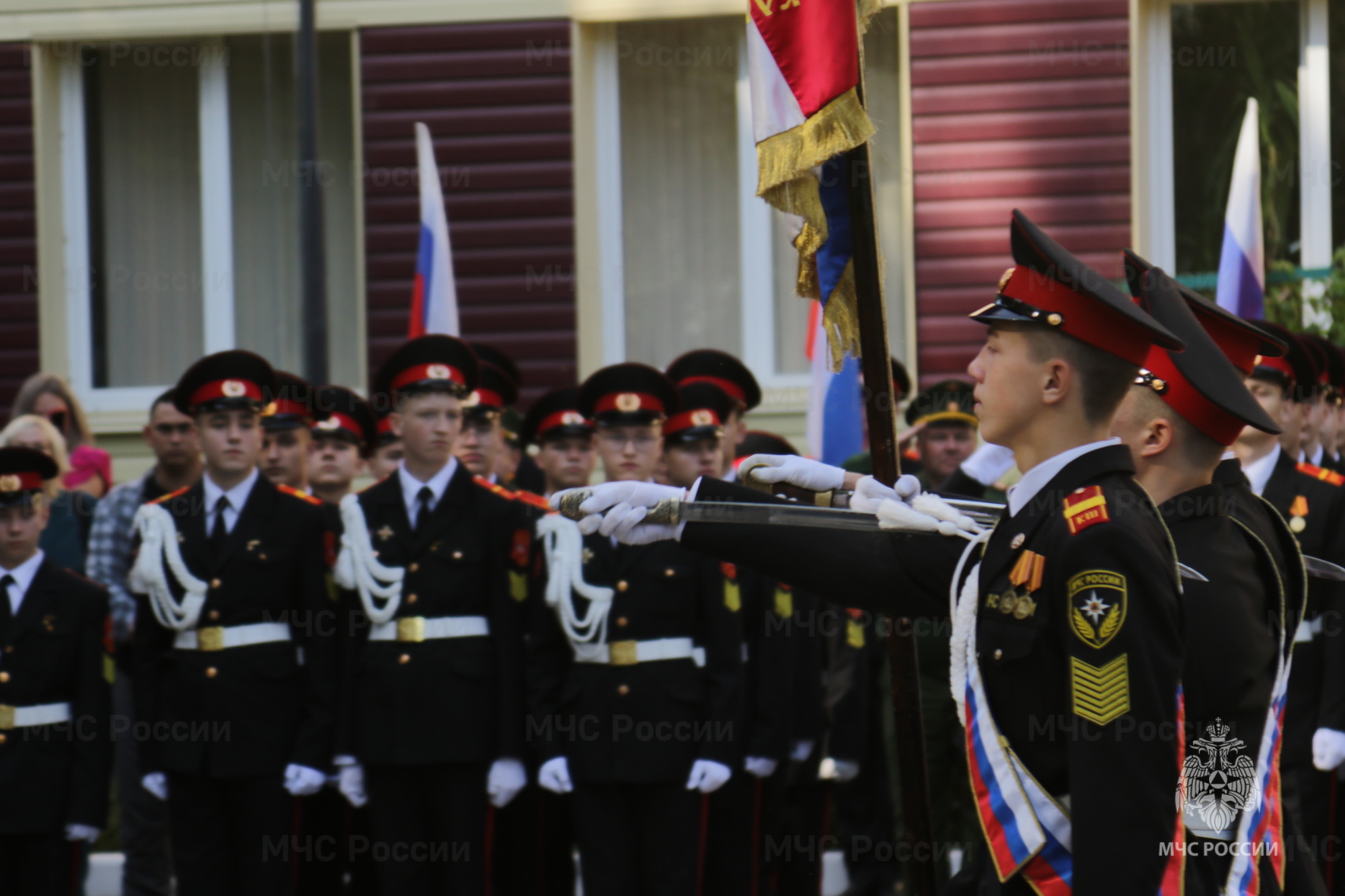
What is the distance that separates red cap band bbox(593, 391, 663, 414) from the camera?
582 centimetres

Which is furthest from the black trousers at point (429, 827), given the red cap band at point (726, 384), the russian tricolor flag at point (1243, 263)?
the russian tricolor flag at point (1243, 263)

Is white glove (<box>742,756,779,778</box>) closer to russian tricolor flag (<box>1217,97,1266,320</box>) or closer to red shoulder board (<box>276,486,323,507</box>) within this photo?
red shoulder board (<box>276,486,323,507</box>)

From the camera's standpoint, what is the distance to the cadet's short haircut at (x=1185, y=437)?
2969 mm

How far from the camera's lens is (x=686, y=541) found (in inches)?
109

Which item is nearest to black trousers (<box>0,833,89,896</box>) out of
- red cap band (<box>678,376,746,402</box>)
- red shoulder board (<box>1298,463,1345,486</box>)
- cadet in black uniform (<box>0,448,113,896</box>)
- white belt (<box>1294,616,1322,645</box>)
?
cadet in black uniform (<box>0,448,113,896</box>)

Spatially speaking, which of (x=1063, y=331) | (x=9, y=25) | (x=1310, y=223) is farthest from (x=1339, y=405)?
(x=9, y=25)

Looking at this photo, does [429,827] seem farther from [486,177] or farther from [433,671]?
[486,177]

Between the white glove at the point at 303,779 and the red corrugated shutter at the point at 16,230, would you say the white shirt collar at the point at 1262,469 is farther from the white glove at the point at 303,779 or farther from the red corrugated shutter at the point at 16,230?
the red corrugated shutter at the point at 16,230

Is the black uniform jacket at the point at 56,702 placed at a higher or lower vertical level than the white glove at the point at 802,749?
higher

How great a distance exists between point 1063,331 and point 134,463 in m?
8.37

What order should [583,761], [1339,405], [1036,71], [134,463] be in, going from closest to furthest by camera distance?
[583,761] → [1339,405] → [1036,71] → [134,463]

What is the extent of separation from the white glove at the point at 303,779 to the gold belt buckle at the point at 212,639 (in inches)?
19.3

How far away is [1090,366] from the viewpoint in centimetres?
244

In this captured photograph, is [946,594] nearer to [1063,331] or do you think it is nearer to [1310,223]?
[1063,331]
